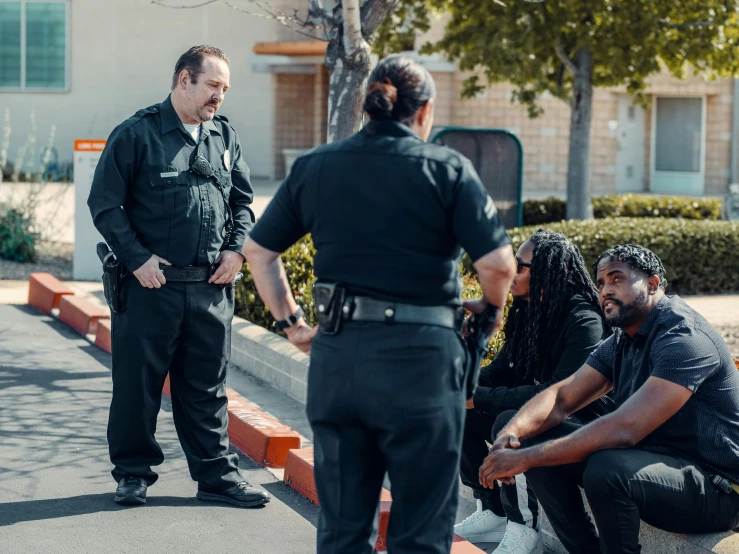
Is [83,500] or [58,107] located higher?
[58,107]

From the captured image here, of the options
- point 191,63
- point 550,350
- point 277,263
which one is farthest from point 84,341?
point 277,263

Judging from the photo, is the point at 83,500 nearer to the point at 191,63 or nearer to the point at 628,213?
the point at 191,63

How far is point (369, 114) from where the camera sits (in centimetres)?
313

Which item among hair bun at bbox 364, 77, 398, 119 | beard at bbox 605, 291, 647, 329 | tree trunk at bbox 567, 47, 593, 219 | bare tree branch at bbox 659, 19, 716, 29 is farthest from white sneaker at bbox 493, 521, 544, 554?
tree trunk at bbox 567, 47, 593, 219

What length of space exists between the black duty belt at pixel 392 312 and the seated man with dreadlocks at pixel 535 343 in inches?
58.2

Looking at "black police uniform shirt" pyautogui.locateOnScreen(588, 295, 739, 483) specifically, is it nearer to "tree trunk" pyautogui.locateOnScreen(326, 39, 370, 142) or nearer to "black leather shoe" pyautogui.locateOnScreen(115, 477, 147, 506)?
"black leather shoe" pyautogui.locateOnScreen(115, 477, 147, 506)

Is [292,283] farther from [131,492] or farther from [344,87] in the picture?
[131,492]

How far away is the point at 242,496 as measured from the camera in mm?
4898

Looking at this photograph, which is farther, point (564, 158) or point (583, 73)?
point (564, 158)

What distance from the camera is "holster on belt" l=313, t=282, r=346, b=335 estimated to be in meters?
3.09

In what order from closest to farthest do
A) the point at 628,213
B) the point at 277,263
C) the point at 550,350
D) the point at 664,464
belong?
the point at 277,263, the point at 664,464, the point at 550,350, the point at 628,213

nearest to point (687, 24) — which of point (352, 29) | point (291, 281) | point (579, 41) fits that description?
point (579, 41)

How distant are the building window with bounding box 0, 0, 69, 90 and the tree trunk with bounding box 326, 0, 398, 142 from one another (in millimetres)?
19762

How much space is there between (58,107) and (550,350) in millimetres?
23839
